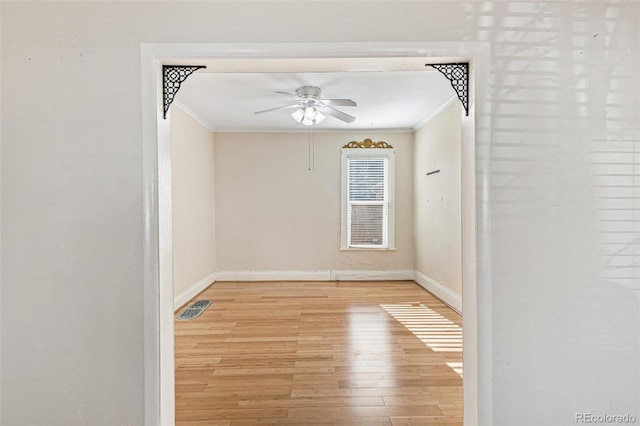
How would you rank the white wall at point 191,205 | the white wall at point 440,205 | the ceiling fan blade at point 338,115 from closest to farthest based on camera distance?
1. the ceiling fan blade at point 338,115
2. the white wall at point 440,205
3. the white wall at point 191,205

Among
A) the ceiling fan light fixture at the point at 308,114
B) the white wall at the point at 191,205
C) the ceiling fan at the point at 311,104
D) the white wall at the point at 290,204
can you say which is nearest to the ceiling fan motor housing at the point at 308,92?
the ceiling fan at the point at 311,104

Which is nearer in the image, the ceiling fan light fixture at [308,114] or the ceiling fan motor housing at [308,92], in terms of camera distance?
the ceiling fan motor housing at [308,92]

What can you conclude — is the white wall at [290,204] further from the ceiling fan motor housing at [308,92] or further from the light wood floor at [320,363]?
the ceiling fan motor housing at [308,92]

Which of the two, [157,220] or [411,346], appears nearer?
[157,220]

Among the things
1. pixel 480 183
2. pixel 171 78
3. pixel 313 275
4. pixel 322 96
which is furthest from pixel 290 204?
pixel 480 183

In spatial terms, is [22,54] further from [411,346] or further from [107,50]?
[411,346]

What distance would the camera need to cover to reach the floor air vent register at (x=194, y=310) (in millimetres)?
4247

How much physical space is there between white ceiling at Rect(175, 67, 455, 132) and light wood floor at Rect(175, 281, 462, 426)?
223 centimetres

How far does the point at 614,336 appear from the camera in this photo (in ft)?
5.69

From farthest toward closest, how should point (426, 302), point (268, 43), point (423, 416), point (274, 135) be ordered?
point (274, 135), point (426, 302), point (423, 416), point (268, 43)

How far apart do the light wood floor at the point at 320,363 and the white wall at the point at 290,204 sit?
4.70 ft

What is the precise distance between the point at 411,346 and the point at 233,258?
151 inches

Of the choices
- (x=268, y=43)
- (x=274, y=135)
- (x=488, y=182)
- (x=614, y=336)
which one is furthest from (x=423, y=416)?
(x=274, y=135)

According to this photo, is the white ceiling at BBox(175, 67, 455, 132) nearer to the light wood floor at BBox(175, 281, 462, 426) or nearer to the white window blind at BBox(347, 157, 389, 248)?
the white window blind at BBox(347, 157, 389, 248)
